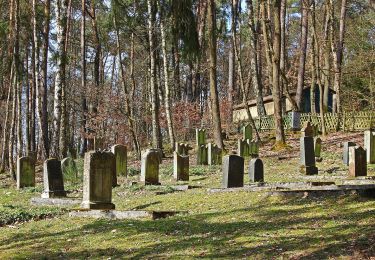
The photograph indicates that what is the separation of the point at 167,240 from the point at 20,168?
11449 mm

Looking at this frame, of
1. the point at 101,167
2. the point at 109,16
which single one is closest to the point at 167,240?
the point at 101,167

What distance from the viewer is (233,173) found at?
508 inches

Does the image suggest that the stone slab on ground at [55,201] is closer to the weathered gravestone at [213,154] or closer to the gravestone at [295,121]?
the weathered gravestone at [213,154]

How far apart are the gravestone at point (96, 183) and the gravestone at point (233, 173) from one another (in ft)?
8.93

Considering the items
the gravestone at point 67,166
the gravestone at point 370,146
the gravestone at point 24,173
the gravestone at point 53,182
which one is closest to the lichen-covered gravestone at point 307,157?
the gravestone at point 370,146

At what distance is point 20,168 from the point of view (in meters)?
18.3

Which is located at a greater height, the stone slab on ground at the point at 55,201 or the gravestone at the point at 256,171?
the gravestone at the point at 256,171

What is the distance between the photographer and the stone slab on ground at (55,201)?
41.9ft

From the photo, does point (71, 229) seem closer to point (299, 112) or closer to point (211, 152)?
point (211, 152)

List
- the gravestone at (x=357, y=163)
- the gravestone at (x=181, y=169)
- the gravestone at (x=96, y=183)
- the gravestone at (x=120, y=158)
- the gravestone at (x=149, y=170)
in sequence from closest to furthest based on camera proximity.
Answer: the gravestone at (x=96, y=183)
the gravestone at (x=357, y=163)
the gravestone at (x=149, y=170)
the gravestone at (x=181, y=169)
the gravestone at (x=120, y=158)

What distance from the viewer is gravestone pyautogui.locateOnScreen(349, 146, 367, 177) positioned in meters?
14.2

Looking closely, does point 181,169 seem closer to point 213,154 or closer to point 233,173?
point 233,173

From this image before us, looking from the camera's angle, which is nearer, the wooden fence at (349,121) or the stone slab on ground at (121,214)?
the stone slab on ground at (121,214)

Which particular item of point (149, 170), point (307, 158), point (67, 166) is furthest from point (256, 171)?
point (67, 166)
